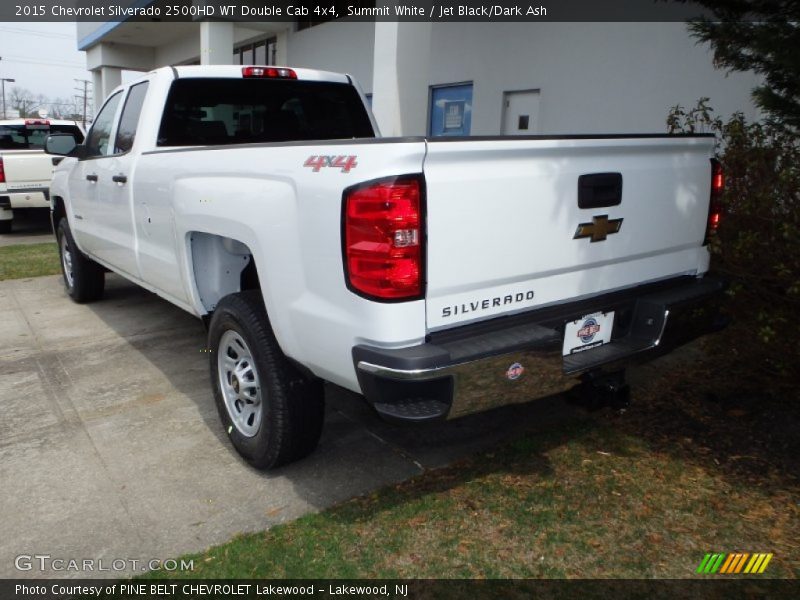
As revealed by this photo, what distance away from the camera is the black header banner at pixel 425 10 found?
7847mm

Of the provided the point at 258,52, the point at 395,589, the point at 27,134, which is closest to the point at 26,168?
the point at 27,134

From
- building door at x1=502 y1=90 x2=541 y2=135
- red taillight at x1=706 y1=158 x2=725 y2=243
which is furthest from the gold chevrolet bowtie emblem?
building door at x1=502 y1=90 x2=541 y2=135

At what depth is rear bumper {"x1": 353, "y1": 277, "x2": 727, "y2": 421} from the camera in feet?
7.95

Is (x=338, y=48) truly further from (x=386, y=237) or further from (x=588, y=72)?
(x=386, y=237)

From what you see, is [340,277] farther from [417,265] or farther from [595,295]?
[595,295]

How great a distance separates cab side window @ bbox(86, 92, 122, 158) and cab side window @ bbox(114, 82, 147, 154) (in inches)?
10.2

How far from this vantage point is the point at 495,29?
398 inches

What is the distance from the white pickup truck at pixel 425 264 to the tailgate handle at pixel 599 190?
0.04 feet

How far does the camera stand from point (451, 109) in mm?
11406

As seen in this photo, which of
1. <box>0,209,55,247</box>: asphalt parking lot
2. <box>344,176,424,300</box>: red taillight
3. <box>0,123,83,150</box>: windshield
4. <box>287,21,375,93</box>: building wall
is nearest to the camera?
<box>344,176,424,300</box>: red taillight

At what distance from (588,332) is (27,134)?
1298 centimetres

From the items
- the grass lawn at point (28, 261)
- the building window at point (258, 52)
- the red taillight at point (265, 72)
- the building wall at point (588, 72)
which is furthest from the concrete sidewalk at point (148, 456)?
the building window at point (258, 52)

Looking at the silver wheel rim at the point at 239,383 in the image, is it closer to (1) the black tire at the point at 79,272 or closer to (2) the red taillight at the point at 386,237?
(2) the red taillight at the point at 386,237

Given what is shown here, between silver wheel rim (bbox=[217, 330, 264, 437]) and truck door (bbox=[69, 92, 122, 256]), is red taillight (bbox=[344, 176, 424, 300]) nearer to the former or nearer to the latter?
silver wheel rim (bbox=[217, 330, 264, 437])
